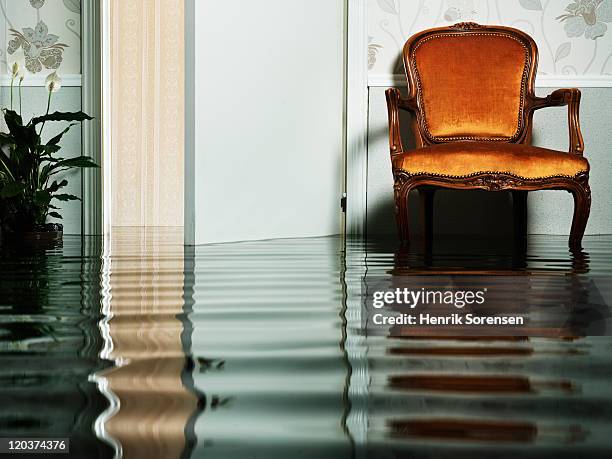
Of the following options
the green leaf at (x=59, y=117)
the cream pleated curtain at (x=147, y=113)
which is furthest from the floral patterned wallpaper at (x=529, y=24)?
the cream pleated curtain at (x=147, y=113)

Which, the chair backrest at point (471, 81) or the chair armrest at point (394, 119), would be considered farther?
the chair backrest at point (471, 81)

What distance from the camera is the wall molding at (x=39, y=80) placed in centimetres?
326

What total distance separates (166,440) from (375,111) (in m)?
2.77

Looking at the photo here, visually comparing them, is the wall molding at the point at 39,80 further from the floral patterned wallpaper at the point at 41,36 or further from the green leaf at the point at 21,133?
the green leaf at the point at 21,133

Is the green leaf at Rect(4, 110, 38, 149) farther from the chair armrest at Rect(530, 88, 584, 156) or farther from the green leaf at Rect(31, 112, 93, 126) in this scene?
the chair armrest at Rect(530, 88, 584, 156)

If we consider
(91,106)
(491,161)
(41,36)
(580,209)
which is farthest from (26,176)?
(580,209)

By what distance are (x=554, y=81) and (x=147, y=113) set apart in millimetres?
3162

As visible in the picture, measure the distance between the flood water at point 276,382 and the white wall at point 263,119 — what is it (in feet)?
3.97

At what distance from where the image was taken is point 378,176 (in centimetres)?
307

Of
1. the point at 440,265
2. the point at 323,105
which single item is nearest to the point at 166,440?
the point at 440,265

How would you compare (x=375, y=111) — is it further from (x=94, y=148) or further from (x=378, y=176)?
(x=94, y=148)

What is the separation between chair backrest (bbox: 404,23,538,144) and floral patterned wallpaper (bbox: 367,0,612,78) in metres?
0.29

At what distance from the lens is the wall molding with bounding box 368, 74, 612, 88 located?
3.03 m

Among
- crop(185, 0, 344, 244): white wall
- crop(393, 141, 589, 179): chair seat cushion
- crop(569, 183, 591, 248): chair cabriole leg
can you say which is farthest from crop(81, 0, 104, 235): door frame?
crop(569, 183, 591, 248): chair cabriole leg
